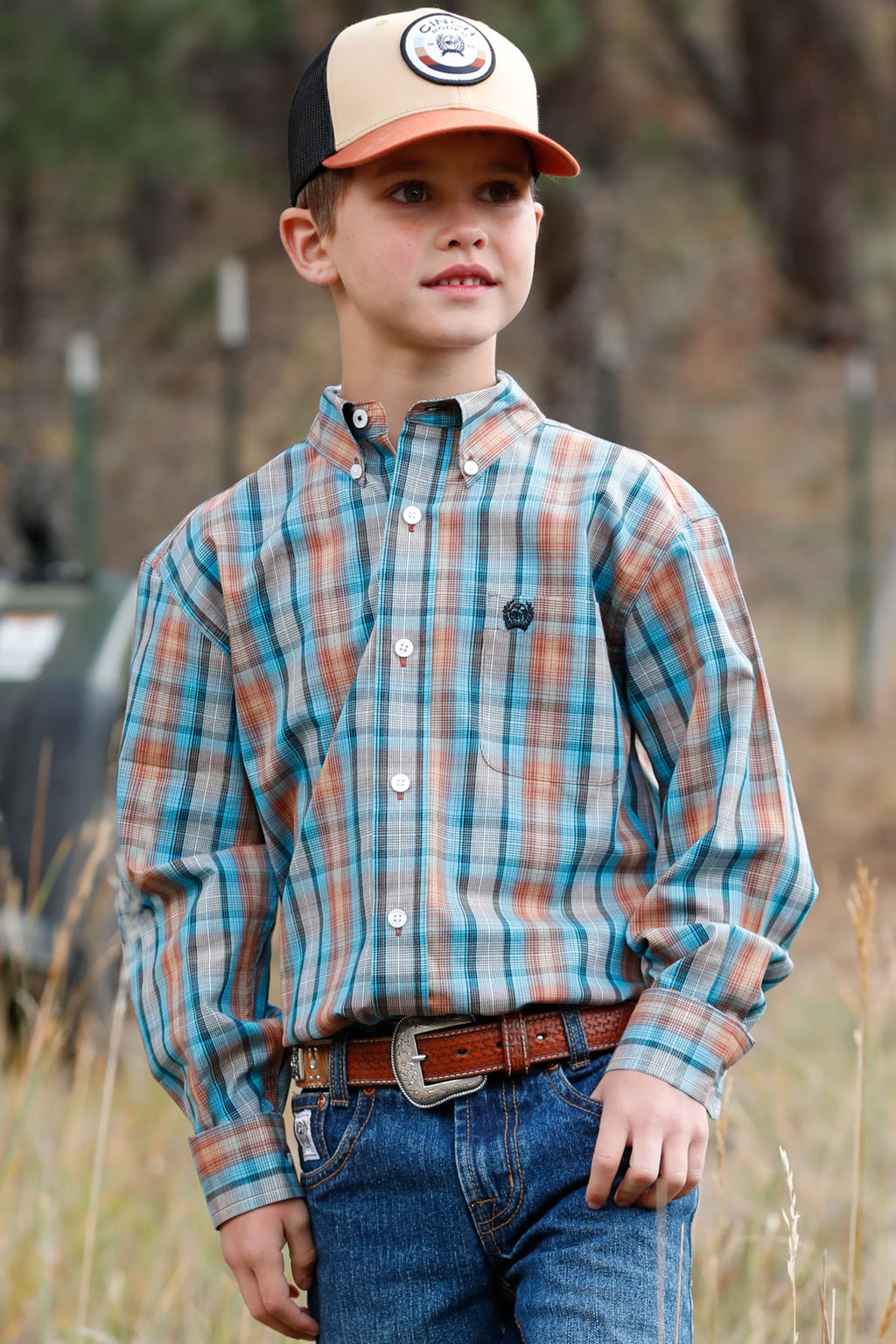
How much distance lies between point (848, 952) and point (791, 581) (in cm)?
447

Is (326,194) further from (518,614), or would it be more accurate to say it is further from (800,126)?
(800,126)

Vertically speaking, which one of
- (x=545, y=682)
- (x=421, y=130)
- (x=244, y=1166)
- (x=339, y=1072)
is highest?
(x=421, y=130)

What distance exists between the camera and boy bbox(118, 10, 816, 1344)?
1452 millimetres

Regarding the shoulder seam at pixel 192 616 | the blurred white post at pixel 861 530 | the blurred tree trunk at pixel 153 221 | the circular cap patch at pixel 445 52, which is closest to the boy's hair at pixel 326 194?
the circular cap patch at pixel 445 52

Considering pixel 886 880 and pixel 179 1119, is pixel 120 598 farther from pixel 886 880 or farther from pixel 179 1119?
pixel 886 880

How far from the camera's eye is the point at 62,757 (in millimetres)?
3795

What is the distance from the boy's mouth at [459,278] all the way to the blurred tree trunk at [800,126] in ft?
48.4

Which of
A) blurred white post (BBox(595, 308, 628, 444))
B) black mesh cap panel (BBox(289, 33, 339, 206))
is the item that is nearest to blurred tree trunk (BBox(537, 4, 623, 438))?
blurred white post (BBox(595, 308, 628, 444))

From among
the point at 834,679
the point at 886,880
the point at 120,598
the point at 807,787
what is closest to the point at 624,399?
the point at 834,679

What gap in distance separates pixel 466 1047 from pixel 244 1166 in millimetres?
276

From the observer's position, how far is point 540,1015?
4.87 feet

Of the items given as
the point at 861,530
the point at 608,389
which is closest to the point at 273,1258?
the point at 608,389

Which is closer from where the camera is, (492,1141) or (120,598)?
(492,1141)

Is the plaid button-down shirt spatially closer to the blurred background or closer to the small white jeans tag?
the small white jeans tag
